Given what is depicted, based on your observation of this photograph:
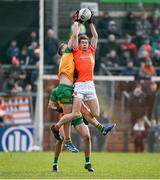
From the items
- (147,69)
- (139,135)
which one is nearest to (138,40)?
(147,69)

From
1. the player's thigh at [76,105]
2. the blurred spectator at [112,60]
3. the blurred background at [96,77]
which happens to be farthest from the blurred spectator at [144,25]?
the player's thigh at [76,105]

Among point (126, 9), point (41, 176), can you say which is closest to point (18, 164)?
point (41, 176)

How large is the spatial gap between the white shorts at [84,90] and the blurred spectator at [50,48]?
47.2 ft

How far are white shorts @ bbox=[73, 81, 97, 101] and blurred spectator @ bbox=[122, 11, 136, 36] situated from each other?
55.8 feet

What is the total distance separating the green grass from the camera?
17734 millimetres

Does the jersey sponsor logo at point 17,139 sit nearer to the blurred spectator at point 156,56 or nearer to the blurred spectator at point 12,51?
the blurred spectator at point 12,51

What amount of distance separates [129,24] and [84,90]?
17.7 m

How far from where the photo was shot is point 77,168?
20203 mm

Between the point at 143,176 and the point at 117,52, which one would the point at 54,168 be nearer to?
the point at 143,176

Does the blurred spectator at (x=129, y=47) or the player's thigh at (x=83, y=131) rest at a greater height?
the blurred spectator at (x=129, y=47)

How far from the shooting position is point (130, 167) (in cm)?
2077

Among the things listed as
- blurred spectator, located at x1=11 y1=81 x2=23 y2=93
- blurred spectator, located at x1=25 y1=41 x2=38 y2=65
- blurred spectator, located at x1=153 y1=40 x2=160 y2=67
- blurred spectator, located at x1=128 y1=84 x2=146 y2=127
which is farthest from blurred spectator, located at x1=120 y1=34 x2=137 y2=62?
blurred spectator, located at x1=11 y1=81 x2=23 y2=93

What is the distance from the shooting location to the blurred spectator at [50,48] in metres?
33.7

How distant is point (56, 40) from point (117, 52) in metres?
2.16
